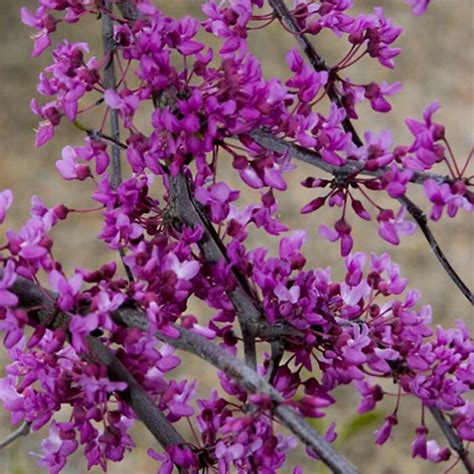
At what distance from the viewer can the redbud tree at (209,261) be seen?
0.47 m

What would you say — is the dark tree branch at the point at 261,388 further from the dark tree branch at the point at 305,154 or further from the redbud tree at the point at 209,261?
the dark tree branch at the point at 305,154

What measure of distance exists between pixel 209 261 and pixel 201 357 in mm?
123

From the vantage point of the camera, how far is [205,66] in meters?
0.52

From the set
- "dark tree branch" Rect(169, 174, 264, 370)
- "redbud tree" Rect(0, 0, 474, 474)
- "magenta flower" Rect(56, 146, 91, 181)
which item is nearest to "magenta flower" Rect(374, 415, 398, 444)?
"redbud tree" Rect(0, 0, 474, 474)

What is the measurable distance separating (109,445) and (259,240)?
4.52 feet

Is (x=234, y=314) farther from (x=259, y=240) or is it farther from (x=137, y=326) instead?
(x=259, y=240)

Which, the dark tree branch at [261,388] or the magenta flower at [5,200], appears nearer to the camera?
the dark tree branch at [261,388]

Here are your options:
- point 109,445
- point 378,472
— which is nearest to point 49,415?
point 109,445

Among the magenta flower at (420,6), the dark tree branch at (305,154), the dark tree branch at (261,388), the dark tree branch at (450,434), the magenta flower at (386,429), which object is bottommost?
the magenta flower at (386,429)

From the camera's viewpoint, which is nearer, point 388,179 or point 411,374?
point 388,179

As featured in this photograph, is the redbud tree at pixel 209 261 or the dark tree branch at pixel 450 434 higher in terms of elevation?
the redbud tree at pixel 209 261

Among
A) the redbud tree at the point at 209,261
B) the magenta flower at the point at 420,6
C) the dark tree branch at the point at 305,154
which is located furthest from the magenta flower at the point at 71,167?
the magenta flower at the point at 420,6

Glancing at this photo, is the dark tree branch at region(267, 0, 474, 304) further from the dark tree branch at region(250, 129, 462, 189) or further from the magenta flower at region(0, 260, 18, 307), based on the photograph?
the magenta flower at region(0, 260, 18, 307)

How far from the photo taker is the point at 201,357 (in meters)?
0.44
